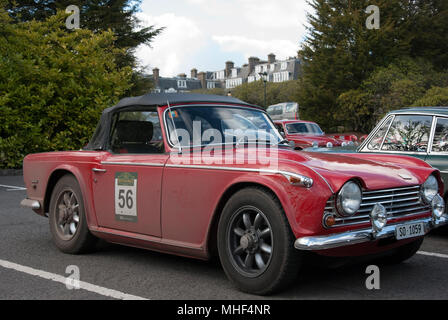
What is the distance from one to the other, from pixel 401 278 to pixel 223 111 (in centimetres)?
221

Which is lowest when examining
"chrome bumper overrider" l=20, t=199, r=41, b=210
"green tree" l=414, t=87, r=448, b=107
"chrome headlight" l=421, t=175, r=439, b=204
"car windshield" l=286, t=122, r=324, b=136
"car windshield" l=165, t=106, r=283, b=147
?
"chrome bumper overrider" l=20, t=199, r=41, b=210

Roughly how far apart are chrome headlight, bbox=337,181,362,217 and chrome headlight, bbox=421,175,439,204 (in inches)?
38.5

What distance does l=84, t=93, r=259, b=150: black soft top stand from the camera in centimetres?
505

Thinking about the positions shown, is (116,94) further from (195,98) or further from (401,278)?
(401,278)

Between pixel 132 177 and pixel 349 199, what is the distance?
2.04 m

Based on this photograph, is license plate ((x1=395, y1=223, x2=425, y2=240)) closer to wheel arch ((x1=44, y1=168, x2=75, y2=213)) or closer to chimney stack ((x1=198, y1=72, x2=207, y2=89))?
wheel arch ((x1=44, y1=168, x2=75, y2=213))

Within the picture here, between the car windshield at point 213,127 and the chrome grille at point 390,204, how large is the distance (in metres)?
1.41

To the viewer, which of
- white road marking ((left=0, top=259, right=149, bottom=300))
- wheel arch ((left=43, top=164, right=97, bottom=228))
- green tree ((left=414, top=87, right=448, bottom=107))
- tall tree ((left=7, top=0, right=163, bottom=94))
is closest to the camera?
white road marking ((left=0, top=259, right=149, bottom=300))

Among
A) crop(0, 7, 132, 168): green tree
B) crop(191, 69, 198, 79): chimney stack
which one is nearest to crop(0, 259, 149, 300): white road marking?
crop(0, 7, 132, 168): green tree

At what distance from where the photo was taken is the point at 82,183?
5.34 metres

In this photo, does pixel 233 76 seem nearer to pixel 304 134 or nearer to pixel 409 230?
pixel 304 134

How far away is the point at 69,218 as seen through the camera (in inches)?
222

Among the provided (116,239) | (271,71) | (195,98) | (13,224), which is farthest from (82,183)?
(271,71)

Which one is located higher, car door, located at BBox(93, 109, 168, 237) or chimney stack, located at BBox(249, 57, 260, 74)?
chimney stack, located at BBox(249, 57, 260, 74)
